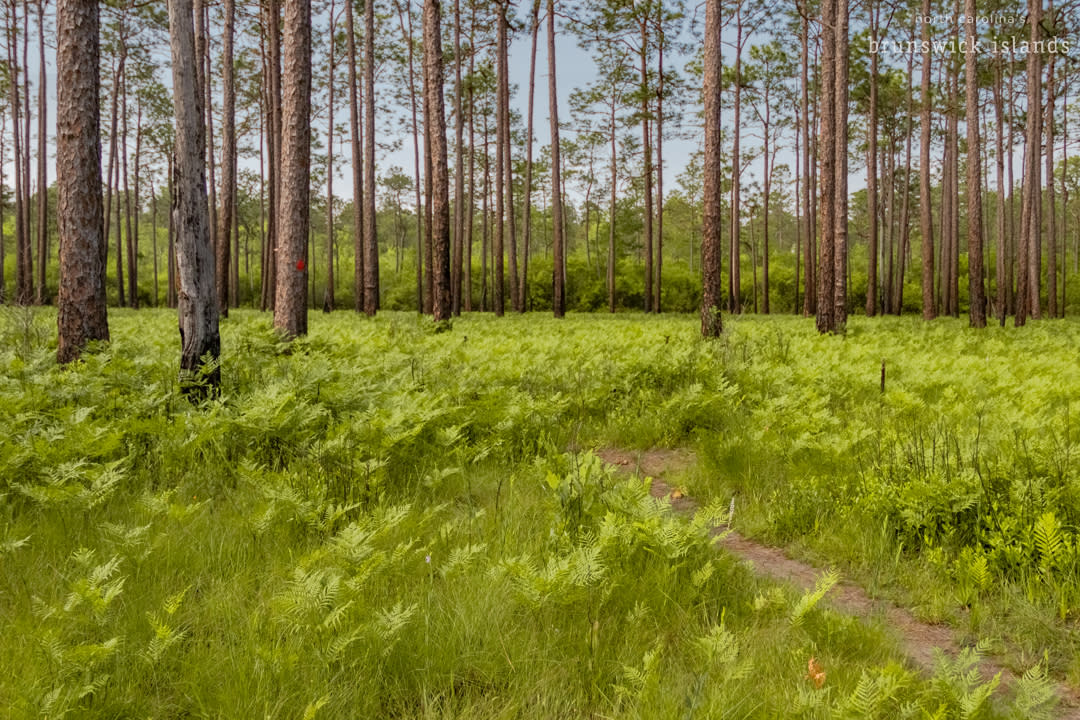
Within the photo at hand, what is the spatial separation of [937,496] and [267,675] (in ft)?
10.3

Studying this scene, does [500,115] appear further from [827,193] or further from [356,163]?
[827,193]

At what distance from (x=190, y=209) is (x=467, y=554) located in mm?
4367

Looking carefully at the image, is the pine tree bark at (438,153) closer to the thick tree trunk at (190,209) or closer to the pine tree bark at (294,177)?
the pine tree bark at (294,177)

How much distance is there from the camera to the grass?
1849 millimetres

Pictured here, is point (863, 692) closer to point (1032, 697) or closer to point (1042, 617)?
point (1032, 697)

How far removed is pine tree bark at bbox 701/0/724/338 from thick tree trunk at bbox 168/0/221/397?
8334 millimetres

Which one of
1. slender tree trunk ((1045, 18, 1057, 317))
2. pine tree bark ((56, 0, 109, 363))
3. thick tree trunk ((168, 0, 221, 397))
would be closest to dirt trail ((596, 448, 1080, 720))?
thick tree trunk ((168, 0, 221, 397))

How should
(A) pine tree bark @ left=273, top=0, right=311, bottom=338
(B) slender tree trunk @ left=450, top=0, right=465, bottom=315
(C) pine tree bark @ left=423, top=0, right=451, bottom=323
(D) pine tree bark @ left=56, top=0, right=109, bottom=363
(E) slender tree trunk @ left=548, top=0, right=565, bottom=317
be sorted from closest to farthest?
(D) pine tree bark @ left=56, top=0, right=109, bottom=363 < (A) pine tree bark @ left=273, top=0, right=311, bottom=338 < (C) pine tree bark @ left=423, top=0, right=451, bottom=323 < (E) slender tree trunk @ left=548, top=0, right=565, bottom=317 < (B) slender tree trunk @ left=450, top=0, right=465, bottom=315

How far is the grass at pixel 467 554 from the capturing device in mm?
1849

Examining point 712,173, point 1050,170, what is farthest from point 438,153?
point 1050,170

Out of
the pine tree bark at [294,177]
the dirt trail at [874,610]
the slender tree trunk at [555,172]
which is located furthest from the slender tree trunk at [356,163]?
the dirt trail at [874,610]

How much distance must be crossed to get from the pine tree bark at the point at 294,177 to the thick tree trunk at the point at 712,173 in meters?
6.87

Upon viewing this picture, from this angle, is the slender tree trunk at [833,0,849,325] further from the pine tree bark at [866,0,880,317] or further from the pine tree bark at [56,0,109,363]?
the pine tree bark at [56,0,109,363]

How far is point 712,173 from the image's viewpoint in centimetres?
1135
